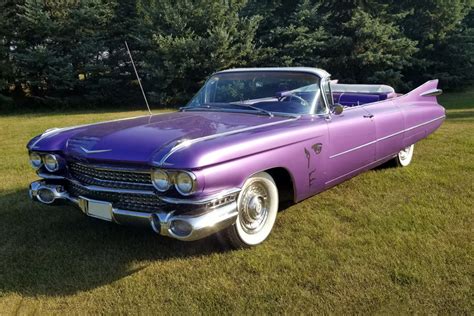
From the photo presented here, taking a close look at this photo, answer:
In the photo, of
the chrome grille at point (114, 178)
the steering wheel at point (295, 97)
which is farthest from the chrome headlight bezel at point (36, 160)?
the steering wheel at point (295, 97)

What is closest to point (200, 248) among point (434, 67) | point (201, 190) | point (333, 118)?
point (201, 190)

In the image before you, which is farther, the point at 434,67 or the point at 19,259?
the point at 434,67

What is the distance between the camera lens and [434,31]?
60.4 feet

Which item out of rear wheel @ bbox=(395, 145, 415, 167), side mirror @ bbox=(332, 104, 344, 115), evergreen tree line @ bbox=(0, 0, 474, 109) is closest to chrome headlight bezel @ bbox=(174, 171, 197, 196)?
side mirror @ bbox=(332, 104, 344, 115)

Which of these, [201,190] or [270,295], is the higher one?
[201,190]

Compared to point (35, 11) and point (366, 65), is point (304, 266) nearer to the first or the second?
point (366, 65)

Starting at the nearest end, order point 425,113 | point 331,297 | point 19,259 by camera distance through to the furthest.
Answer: point 331,297
point 19,259
point 425,113

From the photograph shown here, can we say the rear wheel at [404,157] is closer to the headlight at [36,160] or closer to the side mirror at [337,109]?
the side mirror at [337,109]

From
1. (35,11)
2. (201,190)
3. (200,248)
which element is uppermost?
(35,11)

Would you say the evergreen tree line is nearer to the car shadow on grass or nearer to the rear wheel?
the rear wheel

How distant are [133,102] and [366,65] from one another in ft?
31.0

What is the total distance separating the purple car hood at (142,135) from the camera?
316 centimetres

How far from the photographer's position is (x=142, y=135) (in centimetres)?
342

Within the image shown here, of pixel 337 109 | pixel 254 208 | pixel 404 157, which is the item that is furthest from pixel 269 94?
pixel 404 157
